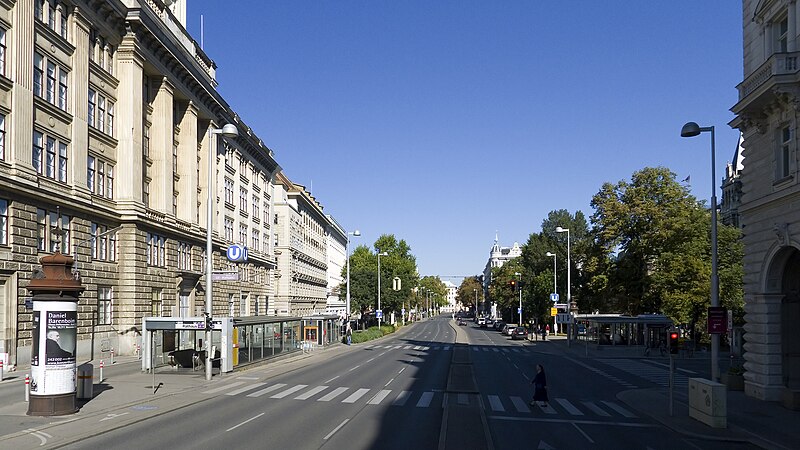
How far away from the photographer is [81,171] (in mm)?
41531

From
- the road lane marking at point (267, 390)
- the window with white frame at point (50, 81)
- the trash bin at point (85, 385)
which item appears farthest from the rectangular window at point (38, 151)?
the road lane marking at point (267, 390)

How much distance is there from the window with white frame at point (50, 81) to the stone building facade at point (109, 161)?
3.0 inches

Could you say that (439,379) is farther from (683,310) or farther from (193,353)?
(683,310)

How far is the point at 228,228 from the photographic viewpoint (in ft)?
229

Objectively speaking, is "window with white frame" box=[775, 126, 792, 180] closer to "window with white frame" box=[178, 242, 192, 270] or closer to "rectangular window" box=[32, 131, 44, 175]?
"rectangular window" box=[32, 131, 44, 175]

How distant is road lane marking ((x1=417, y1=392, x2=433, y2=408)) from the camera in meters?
25.0

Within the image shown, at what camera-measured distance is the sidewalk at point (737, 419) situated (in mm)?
19594

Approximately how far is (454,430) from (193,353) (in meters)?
20.0

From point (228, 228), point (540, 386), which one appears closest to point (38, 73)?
point (540, 386)

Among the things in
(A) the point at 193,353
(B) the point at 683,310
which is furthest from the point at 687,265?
(A) the point at 193,353

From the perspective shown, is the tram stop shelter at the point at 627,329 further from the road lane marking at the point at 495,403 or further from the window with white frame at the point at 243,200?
the window with white frame at the point at 243,200

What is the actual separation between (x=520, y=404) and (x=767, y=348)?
967 centimetres

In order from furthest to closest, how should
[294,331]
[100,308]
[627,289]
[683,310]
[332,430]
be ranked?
[627,289] → [683,310] → [294,331] → [100,308] → [332,430]

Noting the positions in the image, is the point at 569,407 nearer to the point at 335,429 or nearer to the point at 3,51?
the point at 335,429
